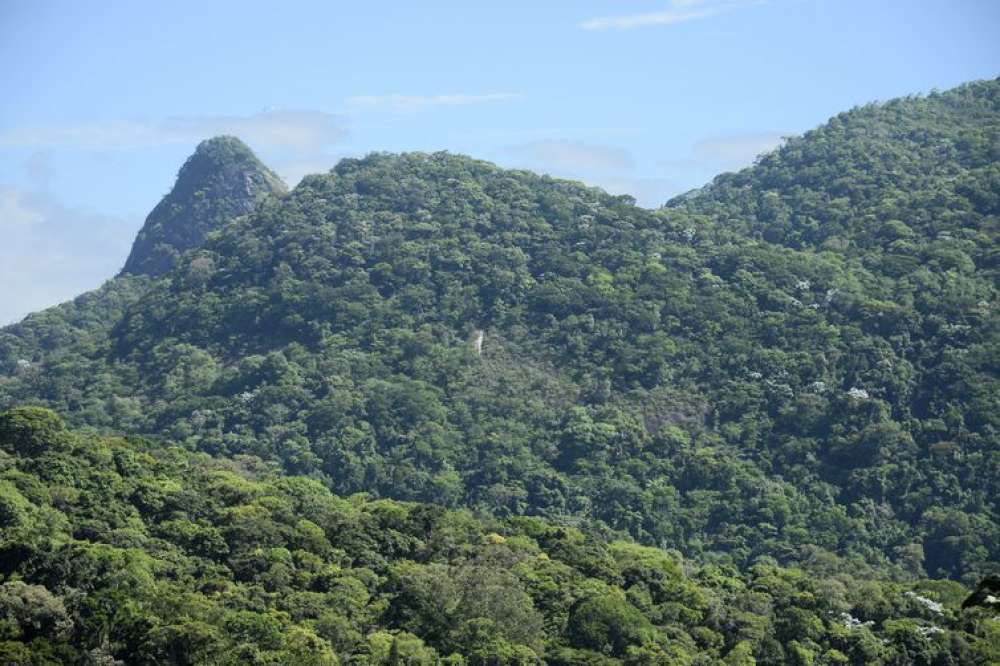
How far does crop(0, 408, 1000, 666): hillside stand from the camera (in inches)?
2435

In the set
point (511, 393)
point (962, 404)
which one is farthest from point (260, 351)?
point (962, 404)

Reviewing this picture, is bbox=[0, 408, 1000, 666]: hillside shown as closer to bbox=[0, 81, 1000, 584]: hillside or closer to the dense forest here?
the dense forest

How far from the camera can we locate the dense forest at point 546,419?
69625mm

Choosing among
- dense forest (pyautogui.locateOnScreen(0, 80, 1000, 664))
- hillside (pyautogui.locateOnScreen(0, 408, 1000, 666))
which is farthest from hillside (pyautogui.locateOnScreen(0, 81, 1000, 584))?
hillside (pyautogui.locateOnScreen(0, 408, 1000, 666))

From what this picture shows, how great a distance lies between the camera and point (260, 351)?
453 feet

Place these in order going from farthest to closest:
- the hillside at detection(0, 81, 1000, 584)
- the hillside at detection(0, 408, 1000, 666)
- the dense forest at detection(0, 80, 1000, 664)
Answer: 1. the hillside at detection(0, 81, 1000, 584)
2. the dense forest at detection(0, 80, 1000, 664)
3. the hillside at detection(0, 408, 1000, 666)

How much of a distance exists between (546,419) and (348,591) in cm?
5326

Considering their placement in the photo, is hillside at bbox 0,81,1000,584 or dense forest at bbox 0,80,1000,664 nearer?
dense forest at bbox 0,80,1000,664

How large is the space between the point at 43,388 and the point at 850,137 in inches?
3739

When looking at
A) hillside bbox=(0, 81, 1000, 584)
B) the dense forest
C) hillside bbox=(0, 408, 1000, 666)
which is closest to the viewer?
hillside bbox=(0, 408, 1000, 666)

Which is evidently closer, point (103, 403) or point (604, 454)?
point (604, 454)

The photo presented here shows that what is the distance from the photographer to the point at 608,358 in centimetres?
12938

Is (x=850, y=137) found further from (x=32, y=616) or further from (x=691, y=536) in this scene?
(x=32, y=616)

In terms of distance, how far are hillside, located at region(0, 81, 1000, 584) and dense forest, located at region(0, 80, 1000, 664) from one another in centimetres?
32
